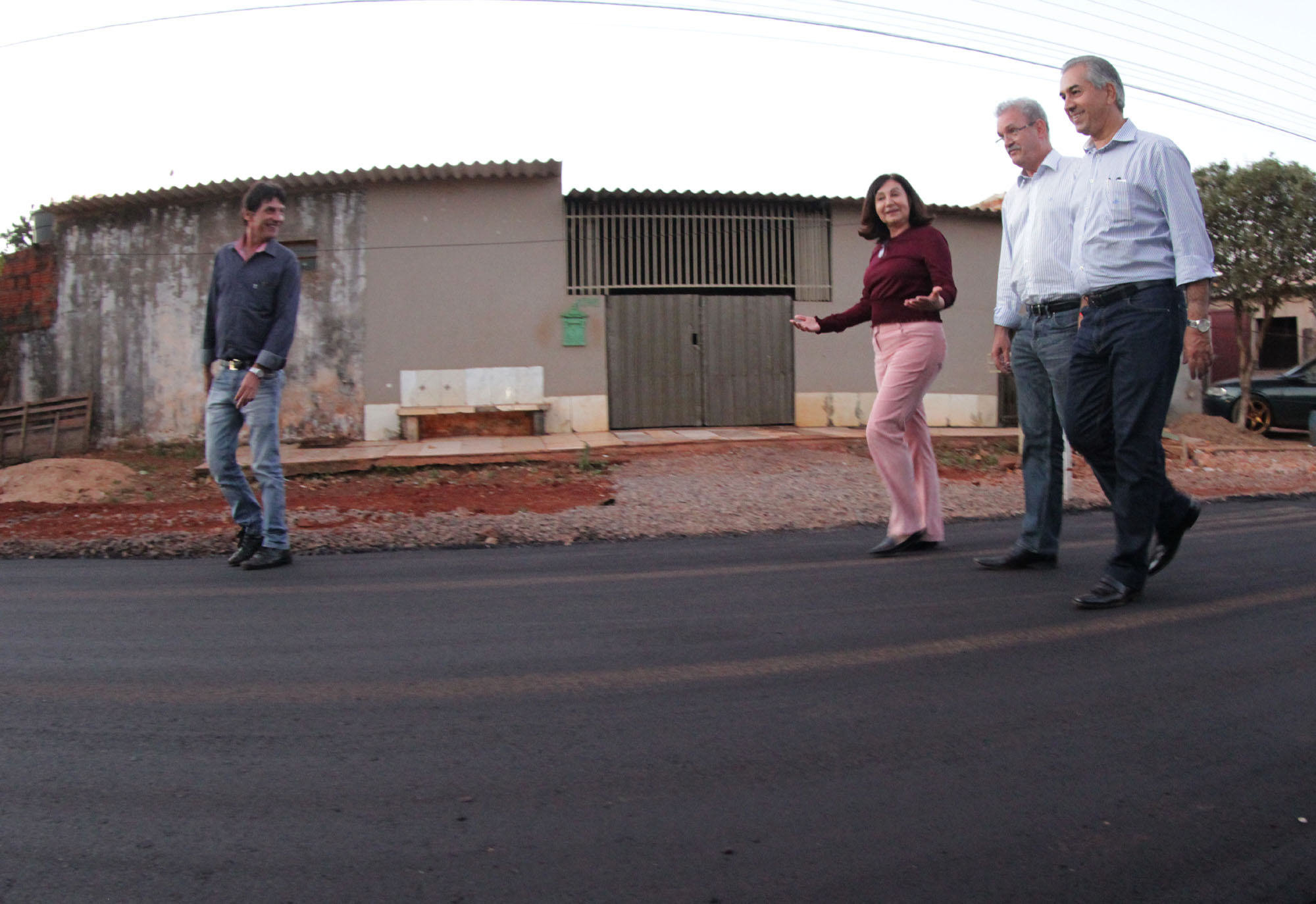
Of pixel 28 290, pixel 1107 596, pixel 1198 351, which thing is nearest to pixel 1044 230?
pixel 1198 351

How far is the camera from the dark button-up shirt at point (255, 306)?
4.66 m

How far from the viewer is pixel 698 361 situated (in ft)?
43.4

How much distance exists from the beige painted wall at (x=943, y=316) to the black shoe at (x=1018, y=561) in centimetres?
925

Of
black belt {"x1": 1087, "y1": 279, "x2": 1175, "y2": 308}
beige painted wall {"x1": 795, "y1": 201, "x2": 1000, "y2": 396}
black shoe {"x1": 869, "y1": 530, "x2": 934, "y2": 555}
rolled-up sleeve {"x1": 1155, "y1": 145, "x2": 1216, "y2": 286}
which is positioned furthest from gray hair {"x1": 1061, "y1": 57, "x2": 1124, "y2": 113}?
beige painted wall {"x1": 795, "y1": 201, "x2": 1000, "y2": 396}

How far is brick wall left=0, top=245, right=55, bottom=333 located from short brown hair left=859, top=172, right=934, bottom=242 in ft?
44.5

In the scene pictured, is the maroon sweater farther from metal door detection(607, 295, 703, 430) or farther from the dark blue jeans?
metal door detection(607, 295, 703, 430)

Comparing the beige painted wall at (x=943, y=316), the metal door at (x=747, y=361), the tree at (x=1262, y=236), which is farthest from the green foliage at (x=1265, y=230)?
the metal door at (x=747, y=361)

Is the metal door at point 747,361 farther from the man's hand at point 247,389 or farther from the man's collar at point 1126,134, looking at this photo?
the man's collar at point 1126,134

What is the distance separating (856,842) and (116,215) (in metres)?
14.9

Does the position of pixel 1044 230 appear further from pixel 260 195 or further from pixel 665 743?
pixel 260 195

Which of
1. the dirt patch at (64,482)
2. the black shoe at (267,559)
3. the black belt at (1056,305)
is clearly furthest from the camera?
the dirt patch at (64,482)

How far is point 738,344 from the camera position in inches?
525

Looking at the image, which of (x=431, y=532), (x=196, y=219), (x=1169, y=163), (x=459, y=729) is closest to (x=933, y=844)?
(x=459, y=729)

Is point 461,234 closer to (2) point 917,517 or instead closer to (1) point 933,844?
(2) point 917,517
